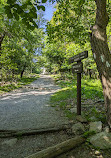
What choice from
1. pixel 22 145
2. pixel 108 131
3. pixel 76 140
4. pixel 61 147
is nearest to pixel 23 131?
pixel 22 145

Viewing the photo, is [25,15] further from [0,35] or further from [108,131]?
[0,35]

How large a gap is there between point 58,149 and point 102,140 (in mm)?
1189

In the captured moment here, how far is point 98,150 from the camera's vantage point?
255 centimetres

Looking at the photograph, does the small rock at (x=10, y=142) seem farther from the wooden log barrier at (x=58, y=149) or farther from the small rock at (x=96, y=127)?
the small rock at (x=96, y=127)

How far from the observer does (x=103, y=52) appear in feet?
10.5

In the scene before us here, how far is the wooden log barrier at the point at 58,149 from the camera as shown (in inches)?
89.7

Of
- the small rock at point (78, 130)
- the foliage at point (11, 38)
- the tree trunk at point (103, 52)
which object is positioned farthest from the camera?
the foliage at point (11, 38)

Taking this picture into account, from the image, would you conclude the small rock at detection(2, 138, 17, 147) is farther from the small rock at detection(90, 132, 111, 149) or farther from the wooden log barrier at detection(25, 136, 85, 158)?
the small rock at detection(90, 132, 111, 149)

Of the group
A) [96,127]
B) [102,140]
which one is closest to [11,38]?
[96,127]

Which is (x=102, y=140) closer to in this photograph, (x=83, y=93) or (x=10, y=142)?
(x=10, y=142)

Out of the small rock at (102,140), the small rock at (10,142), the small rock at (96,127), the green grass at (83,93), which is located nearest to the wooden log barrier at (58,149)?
the small rock at (102,140)

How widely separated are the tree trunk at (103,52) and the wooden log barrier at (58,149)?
1.16 metres

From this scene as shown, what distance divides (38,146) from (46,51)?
19.2 m

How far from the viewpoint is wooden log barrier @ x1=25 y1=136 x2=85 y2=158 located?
7.48 ft
